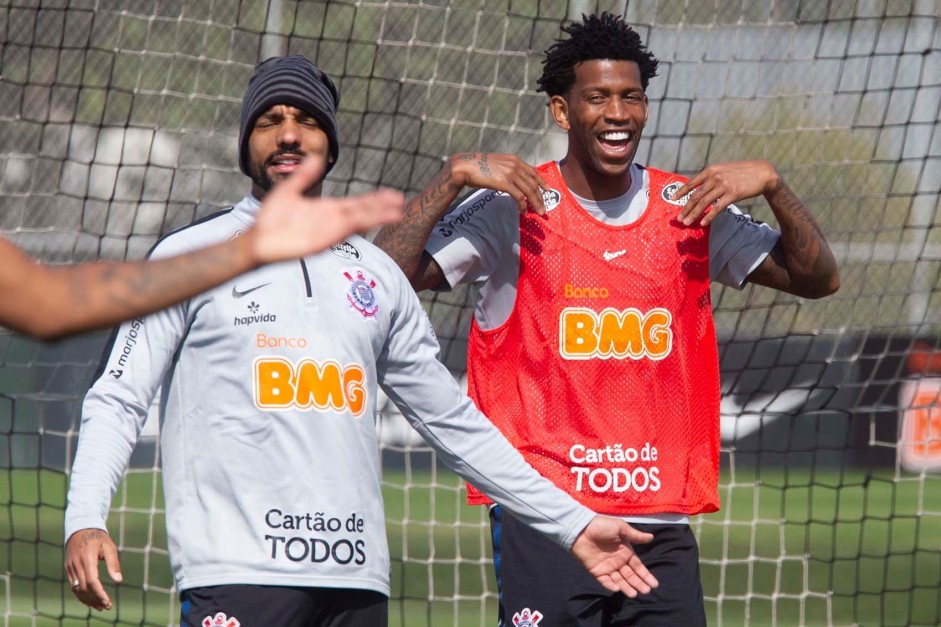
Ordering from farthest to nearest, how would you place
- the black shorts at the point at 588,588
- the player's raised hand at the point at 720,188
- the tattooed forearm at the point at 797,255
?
1. the tattooed forearm at the point at 797,255
2. the player's raised hand at the point at 720,188
3. the black shorts at the point at 588,588

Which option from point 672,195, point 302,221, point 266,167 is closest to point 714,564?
point 672,195

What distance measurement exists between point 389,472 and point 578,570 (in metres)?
9.06

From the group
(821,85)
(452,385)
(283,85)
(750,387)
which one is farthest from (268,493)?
(750,387)

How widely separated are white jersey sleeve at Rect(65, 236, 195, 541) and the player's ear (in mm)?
1420

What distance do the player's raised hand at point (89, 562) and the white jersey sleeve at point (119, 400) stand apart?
79 mm

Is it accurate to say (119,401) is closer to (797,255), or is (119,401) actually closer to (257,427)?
(257,427)

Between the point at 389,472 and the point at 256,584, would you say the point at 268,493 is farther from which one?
the point at 389,472

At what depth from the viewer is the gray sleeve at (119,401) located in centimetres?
294

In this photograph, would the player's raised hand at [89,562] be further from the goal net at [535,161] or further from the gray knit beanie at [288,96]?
the goal net at [535,161]

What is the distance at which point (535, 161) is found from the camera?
9297mm

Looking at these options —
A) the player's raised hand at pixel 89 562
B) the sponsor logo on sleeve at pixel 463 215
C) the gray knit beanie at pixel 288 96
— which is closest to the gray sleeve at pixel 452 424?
the gray knit beanie at pixel 288 96

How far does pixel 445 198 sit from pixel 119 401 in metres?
1.18

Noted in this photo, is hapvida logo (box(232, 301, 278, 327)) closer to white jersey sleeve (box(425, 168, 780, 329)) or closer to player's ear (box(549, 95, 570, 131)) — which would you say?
white jersey sleeve (box(425, 168, 780, 329))

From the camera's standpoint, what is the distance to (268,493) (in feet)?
9.87
